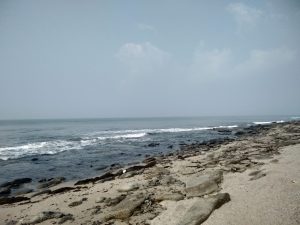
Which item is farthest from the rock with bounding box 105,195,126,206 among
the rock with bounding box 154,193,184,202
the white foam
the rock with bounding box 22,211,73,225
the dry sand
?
the white foam

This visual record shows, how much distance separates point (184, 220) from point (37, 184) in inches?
500

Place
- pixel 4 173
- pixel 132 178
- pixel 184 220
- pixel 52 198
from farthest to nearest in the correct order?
pixel 4 173, pixel 132 178, pixel 52 198, pixel 184 220

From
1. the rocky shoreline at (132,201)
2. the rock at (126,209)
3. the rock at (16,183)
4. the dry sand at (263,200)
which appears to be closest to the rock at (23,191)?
the rocky shoreline at (132,201)

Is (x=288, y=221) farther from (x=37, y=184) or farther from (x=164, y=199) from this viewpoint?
(x=37, y=184)

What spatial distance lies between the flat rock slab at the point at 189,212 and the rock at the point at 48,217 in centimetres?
350

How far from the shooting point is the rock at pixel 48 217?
980cm

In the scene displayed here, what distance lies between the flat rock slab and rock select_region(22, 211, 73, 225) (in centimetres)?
350

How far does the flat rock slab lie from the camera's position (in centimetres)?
761

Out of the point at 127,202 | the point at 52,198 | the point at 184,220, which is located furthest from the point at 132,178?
the point at 184,220

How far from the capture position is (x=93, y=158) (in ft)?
87.0

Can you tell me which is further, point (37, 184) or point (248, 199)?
point (37, 184)

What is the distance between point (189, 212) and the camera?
7992 millimetres

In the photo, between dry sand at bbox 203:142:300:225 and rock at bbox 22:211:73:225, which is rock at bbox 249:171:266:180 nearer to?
dry sand at bbox 203:142:300:225

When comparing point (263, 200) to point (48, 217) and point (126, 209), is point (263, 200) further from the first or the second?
point (48, 217)
